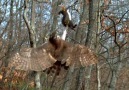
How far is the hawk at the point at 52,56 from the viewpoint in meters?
3.46

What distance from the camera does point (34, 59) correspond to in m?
3.54

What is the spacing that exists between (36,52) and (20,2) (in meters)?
13.5

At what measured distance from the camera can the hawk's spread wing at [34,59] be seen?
3.40m

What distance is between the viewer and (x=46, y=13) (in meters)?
19.5

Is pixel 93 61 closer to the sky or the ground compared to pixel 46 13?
closer to the ground

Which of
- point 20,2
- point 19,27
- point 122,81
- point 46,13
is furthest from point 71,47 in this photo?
point 122,81

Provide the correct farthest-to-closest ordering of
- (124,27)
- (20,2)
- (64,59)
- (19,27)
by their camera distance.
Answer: (20,2) < (19,27) < (124,27) < (64,59)

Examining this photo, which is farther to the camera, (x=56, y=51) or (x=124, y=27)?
(x=124, y=27)

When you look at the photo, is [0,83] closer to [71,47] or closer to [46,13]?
[46,13]

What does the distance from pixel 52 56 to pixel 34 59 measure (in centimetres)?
19

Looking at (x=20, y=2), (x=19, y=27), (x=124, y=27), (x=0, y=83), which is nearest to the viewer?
(x=124, y=27)

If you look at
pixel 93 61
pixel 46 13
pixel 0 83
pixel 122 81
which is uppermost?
pixel 46 13

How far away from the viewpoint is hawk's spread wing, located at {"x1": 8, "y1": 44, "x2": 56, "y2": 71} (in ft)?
11.1

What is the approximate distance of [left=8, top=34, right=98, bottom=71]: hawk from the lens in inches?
136
